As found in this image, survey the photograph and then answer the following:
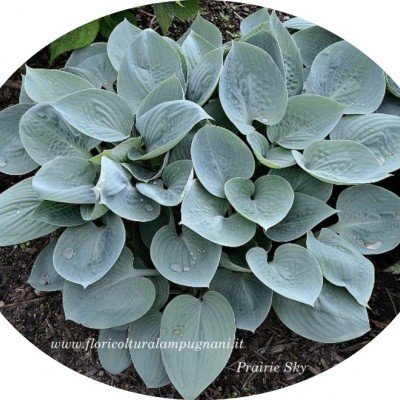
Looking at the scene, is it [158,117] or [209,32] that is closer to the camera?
[158,117]

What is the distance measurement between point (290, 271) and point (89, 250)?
63 cm

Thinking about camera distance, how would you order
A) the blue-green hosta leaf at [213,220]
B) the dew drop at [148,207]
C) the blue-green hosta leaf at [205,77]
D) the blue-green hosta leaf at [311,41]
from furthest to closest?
the blue-green hosta leaf at [311,41] < the blue-green hosta leaf at [205,77] < the dew drop at [148,207] < the blue-green hosta leaf at [213,220]

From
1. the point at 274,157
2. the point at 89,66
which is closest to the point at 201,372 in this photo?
the point at 274,157

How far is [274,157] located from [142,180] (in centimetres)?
45

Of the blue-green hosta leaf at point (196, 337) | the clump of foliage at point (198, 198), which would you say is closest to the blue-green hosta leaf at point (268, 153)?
the clump of foliage at point (198, 198)

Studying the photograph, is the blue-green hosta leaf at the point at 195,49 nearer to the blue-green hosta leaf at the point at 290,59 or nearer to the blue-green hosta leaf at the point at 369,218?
the blue-green hosta leaf at the point at 290,59

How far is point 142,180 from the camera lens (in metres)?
2.05

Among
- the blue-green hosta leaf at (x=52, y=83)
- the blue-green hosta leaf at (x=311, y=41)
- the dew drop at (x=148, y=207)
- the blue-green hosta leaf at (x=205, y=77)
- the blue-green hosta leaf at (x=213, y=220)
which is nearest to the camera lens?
the blue-green hosta leaf at (x=213, y=220)

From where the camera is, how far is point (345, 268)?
81.0 inches

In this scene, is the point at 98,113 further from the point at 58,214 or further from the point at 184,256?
the point at 184,256

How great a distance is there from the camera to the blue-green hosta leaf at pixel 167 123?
196 centimetres

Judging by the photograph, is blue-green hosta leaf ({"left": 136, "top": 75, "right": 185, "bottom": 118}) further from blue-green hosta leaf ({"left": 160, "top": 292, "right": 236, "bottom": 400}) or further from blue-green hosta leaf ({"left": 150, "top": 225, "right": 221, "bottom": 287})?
blue-green hosta leaf ({"left": 160, "top": 292, "right": 236, "bottom": 400})

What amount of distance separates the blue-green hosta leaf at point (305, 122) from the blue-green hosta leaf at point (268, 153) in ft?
0.09

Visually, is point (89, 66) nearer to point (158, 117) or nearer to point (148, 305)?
point (158, 117)
